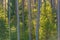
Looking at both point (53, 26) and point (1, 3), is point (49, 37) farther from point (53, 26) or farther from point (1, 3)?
point (1, 3)

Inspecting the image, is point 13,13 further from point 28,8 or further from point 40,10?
point 40,10

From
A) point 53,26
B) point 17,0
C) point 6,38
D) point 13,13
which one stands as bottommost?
point 6,38

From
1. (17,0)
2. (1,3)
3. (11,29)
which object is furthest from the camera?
(1,3)

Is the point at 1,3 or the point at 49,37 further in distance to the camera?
the point at 1,3

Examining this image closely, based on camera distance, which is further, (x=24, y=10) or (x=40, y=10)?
(x=24, y=10)

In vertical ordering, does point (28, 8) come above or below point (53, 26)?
above

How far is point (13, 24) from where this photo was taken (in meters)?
2.40

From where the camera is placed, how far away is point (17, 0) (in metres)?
2.24

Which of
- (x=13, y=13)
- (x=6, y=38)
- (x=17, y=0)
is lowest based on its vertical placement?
(x=6, y=38)

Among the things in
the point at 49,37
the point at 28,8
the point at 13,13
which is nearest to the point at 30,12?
the point at 28,8

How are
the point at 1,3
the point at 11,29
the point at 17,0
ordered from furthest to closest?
the point at 1,3, the point at 11,29, the point at 17,0

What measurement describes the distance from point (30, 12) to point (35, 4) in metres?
0.12

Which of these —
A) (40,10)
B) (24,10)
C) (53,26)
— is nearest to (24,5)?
(24,10)

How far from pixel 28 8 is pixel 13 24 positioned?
290 mm
